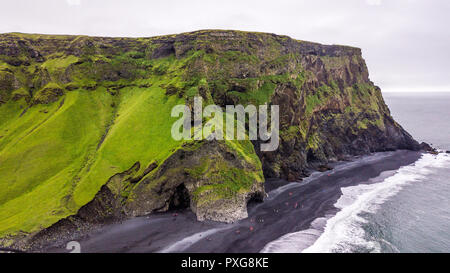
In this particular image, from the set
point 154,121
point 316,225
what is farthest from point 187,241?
point 154,121

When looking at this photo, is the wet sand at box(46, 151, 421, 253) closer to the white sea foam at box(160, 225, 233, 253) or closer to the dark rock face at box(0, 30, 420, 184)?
the white sea foam at box(160, 225, 233, 253)

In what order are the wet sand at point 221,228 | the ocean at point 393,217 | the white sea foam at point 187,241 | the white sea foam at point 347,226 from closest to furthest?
the white sea foam at point 187,241, the wet sand at point 221,228, the white sea foam at point 347,226, the ocean at point 393,217

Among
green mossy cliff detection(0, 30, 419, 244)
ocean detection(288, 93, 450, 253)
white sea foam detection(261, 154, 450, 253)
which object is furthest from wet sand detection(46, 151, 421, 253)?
ocean detection(288, 93, 450, 253)

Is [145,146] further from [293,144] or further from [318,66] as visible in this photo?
[318,66]

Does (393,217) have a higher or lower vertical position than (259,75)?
lower

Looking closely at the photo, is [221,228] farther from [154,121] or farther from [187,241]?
[154,121]

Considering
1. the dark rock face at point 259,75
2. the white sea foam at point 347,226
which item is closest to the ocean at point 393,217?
the white sea foam at point 347,226

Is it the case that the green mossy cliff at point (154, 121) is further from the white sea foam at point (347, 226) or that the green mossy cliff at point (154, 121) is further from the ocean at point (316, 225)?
the white sea foam at point (347, 226)
